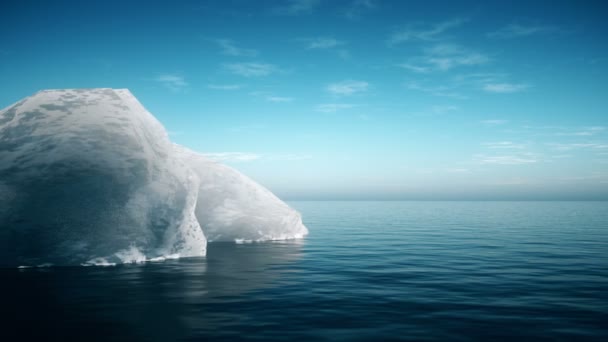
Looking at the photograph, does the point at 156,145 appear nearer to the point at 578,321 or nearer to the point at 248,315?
the point at 248,315

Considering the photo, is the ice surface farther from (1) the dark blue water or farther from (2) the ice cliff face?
(1) the dark blue water

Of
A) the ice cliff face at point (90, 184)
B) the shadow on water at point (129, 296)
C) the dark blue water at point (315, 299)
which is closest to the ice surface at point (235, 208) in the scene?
the ice cliff face at point (90, 184)

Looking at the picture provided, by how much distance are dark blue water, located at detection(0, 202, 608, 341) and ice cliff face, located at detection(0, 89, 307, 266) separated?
135cm

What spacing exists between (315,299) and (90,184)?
10714 millimetres

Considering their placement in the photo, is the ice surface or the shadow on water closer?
the shadow on water

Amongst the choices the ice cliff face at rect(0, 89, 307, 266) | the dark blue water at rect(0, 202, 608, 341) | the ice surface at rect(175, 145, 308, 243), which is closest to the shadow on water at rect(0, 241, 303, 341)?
the dark blue water at rect(0, 202, 608, 341)

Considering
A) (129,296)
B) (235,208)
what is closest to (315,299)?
(129,296)

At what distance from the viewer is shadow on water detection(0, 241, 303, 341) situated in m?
7.29

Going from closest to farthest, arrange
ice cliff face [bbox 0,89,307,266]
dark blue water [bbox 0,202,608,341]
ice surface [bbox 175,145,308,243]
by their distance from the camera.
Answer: dark blue water [bbox 0,202,608,341] < ice cliff face [bbox 0,89,307,266] < ice surface [bbox 175,145,308,243]

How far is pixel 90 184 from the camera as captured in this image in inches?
615

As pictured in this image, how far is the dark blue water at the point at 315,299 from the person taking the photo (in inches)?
285

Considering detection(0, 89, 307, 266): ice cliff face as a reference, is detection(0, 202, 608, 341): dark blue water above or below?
below

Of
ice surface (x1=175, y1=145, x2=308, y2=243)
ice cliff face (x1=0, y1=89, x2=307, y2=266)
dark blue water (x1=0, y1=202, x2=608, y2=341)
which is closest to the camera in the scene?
dark blue water (x1=0, y1=202, x2=608, y2=341)

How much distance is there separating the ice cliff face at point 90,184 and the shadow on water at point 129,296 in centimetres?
111
